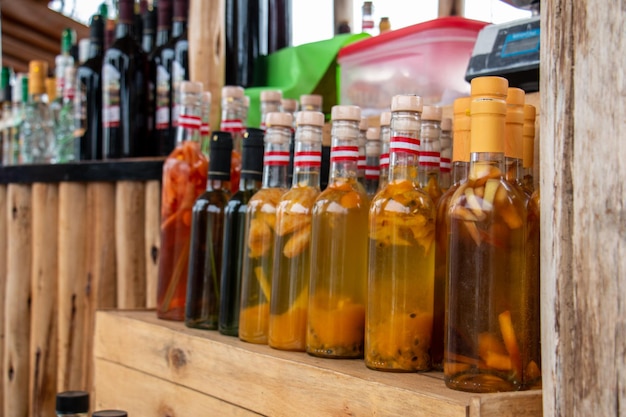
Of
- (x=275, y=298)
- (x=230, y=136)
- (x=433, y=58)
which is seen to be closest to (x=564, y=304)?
(x=275, y=298)

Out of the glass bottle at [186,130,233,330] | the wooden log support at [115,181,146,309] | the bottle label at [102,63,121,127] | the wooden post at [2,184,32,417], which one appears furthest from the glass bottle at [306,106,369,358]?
the wooden post at [2,184,32,417]

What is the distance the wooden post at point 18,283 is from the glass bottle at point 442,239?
1806 millimetres

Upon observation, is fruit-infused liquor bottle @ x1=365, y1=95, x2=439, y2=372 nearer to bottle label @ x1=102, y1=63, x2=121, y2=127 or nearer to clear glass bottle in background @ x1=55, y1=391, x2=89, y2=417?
clear glass bottle in background @ x1=55, y1=391, x2=89, y2=417

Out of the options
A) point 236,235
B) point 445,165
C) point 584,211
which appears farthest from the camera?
point 236,235

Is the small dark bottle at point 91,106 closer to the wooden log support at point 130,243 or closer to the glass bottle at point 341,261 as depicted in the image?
the wooden log support at point 130,243

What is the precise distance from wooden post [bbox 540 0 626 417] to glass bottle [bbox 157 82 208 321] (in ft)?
2.83

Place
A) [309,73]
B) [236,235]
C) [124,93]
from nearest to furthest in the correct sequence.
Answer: [236,235], [309,73], [124,93]

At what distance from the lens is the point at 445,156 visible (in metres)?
1.34

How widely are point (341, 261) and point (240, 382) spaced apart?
10.6 inches

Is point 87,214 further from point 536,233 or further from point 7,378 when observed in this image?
point 536,233

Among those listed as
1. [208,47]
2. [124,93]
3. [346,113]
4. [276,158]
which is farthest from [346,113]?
[124,93]

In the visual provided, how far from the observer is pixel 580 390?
0.89 metres

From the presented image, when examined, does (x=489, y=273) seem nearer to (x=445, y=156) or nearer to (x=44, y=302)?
(x=445, y=156)

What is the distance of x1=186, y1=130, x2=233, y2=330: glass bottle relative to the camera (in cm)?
151
